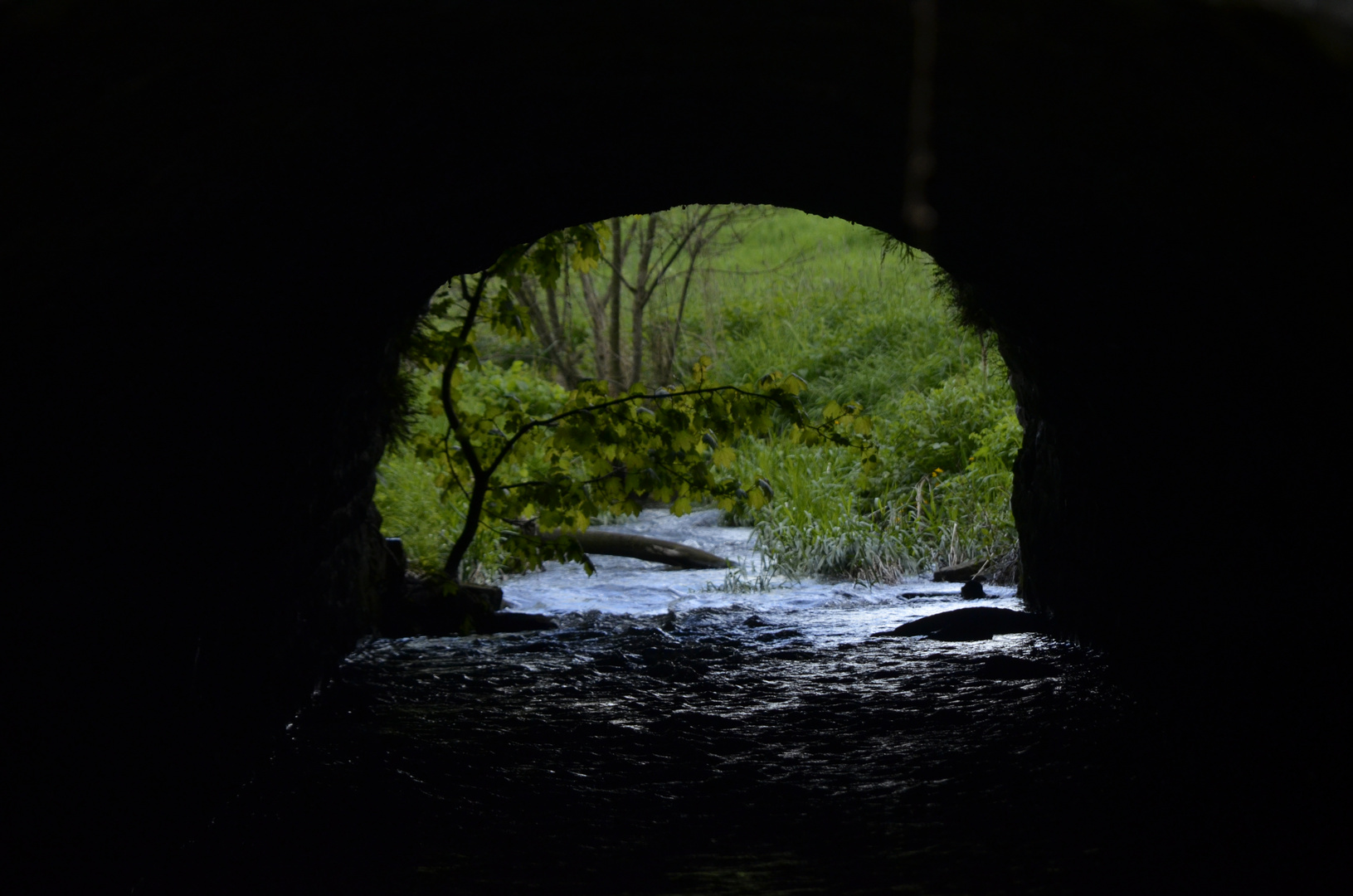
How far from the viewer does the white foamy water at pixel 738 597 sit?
611 centimetres

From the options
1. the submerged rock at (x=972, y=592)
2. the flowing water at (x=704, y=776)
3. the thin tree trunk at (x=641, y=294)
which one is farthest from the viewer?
the thin tree trunk at (x=641, y=294)

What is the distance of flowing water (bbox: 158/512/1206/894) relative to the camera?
2.52 m

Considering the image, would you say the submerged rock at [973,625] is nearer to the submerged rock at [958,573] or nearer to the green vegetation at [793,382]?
the green vegetation at [793,382]

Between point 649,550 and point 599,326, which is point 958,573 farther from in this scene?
point 599,326

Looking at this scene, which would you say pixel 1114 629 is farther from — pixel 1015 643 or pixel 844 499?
pixel 844 499

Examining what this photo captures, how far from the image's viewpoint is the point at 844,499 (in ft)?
27.6

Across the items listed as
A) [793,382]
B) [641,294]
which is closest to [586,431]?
[793,382]

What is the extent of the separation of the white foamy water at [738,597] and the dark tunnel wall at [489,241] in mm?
2584

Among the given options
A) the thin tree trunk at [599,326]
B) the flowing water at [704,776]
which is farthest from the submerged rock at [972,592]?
the thin tree trunk at [599,326]

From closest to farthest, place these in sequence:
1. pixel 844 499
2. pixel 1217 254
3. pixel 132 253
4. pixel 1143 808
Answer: pixel 132 253 < pixel 1217 254 < pixel 1143 808 < pixel 844 499

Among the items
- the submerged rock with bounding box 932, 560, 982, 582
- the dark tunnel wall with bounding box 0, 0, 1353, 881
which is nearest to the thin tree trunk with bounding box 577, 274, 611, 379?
the submerged rock with bounding box 932, 560, 982, 582

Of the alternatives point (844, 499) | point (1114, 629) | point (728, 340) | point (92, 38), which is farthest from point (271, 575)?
point (728, 340)

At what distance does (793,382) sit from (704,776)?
2021 mm

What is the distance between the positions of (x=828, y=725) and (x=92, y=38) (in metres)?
3.08
